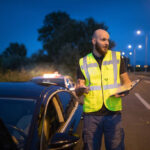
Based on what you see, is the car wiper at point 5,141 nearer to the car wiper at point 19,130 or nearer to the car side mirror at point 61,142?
the car wiper at point 19,130

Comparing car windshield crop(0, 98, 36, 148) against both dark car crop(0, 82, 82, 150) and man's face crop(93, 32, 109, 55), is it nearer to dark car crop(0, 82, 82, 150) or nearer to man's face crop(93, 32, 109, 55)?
dark car crop(0, 82, 82, 150)

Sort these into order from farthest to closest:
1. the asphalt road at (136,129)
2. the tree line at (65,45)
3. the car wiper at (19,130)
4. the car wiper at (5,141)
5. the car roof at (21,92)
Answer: the tree line at (65,45)
the asphalt road at (136,129)
the car roof at (21,92)
the car wiper at (19,130)
the car wiper at (5,141)

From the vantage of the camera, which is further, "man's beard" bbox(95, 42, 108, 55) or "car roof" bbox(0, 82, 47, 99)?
"man's beard" bbox(95, 42, 108, 55)

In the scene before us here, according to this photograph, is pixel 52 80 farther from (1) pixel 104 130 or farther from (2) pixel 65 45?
(2) pixel 65 45

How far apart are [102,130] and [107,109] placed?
27 cm

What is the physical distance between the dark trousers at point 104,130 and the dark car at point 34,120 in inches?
10.0

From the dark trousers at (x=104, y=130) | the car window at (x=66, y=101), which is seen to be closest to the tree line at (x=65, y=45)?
the car window at (x=66, y=101)

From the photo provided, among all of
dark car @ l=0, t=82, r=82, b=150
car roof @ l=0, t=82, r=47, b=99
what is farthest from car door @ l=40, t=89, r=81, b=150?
car roof @ l=0, t=82, r=47, b=99

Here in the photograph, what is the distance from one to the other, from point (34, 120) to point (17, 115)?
0.42 meters

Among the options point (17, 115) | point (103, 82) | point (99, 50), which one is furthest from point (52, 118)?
point (99, 50)

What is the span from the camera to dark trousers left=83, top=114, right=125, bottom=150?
8.81ft

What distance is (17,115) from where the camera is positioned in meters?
2.61

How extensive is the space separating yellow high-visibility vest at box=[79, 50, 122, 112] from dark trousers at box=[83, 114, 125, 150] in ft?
0.39

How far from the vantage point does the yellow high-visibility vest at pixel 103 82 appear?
9.07ft
